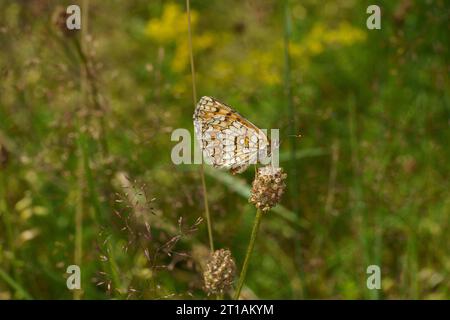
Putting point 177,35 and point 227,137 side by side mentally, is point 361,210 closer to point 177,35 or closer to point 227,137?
point 227,137

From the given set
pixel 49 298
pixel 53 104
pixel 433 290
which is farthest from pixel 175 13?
pixel 433 290

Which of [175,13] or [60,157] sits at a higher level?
[175,13]

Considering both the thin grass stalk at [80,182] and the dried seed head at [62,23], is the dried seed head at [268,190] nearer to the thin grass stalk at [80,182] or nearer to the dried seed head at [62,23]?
the thin grass stalk at [80,182]

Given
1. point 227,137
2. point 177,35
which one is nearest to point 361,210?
point 227,137

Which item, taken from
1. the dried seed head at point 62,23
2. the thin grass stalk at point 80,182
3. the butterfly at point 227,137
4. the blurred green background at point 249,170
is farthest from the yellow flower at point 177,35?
the butterfly at point 227,137

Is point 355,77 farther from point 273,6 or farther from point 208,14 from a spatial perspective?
point 208,14

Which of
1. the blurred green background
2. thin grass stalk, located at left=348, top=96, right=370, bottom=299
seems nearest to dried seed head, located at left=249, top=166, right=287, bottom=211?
the blurred green background
